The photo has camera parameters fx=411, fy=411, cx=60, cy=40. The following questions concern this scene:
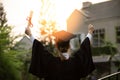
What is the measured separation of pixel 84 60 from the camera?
467 cm

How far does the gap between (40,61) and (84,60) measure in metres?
0.50

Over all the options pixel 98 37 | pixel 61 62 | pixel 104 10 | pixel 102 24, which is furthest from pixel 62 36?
pixel 104 10

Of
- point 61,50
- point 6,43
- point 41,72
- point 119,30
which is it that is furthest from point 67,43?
point 119,30

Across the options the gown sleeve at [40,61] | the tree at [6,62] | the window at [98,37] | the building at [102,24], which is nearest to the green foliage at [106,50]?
the building at [102,24]

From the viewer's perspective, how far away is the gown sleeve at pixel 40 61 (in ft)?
14.9

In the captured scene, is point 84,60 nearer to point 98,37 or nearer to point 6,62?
point 6,62

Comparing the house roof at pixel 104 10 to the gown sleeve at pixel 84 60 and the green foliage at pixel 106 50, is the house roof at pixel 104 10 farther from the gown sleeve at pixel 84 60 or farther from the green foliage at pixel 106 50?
the gown sleeve at pixel 84 60

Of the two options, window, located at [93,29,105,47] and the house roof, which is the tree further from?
the house roof

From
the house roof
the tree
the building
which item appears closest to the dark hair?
the tree

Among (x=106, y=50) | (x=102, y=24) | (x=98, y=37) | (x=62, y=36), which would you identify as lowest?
(x=106, y=50)

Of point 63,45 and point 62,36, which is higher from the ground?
point 62,36

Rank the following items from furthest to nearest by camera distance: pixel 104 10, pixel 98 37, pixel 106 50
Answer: pixel 104 10, pixel 98 37, pixel 106 50

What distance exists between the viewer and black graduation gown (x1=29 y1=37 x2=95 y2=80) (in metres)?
4.52

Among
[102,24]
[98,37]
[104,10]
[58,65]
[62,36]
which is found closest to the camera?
[58,65]
